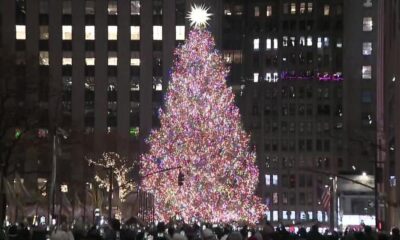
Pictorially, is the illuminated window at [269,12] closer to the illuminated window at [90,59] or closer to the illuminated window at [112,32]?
the illuminated window at [112,32]

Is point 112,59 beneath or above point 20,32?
beneath

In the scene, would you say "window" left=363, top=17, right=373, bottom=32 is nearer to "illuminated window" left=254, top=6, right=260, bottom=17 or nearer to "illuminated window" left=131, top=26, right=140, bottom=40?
"illuminated window" left=254, top=6, right=260, bottom=17

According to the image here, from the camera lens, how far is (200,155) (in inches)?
3253

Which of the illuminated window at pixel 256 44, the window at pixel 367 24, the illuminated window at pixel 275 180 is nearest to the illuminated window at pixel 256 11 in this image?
the illuminated window at pixel 256 44

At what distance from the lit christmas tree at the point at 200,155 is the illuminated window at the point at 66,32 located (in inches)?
1815

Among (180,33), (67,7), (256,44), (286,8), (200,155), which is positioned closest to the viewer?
(200,155)

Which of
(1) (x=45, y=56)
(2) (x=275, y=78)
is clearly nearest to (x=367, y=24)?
(2) (x=275, y=78)

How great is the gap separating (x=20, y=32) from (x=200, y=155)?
2104 inches

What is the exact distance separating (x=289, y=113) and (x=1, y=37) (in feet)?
225

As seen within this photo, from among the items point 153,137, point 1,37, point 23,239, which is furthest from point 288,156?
point 23,239

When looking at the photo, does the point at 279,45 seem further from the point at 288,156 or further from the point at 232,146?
the point at 232,146

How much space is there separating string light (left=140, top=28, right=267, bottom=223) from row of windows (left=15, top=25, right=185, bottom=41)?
142 feet

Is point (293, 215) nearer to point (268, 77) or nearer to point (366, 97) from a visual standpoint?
point (366, 97)

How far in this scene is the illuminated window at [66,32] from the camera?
130 metres
